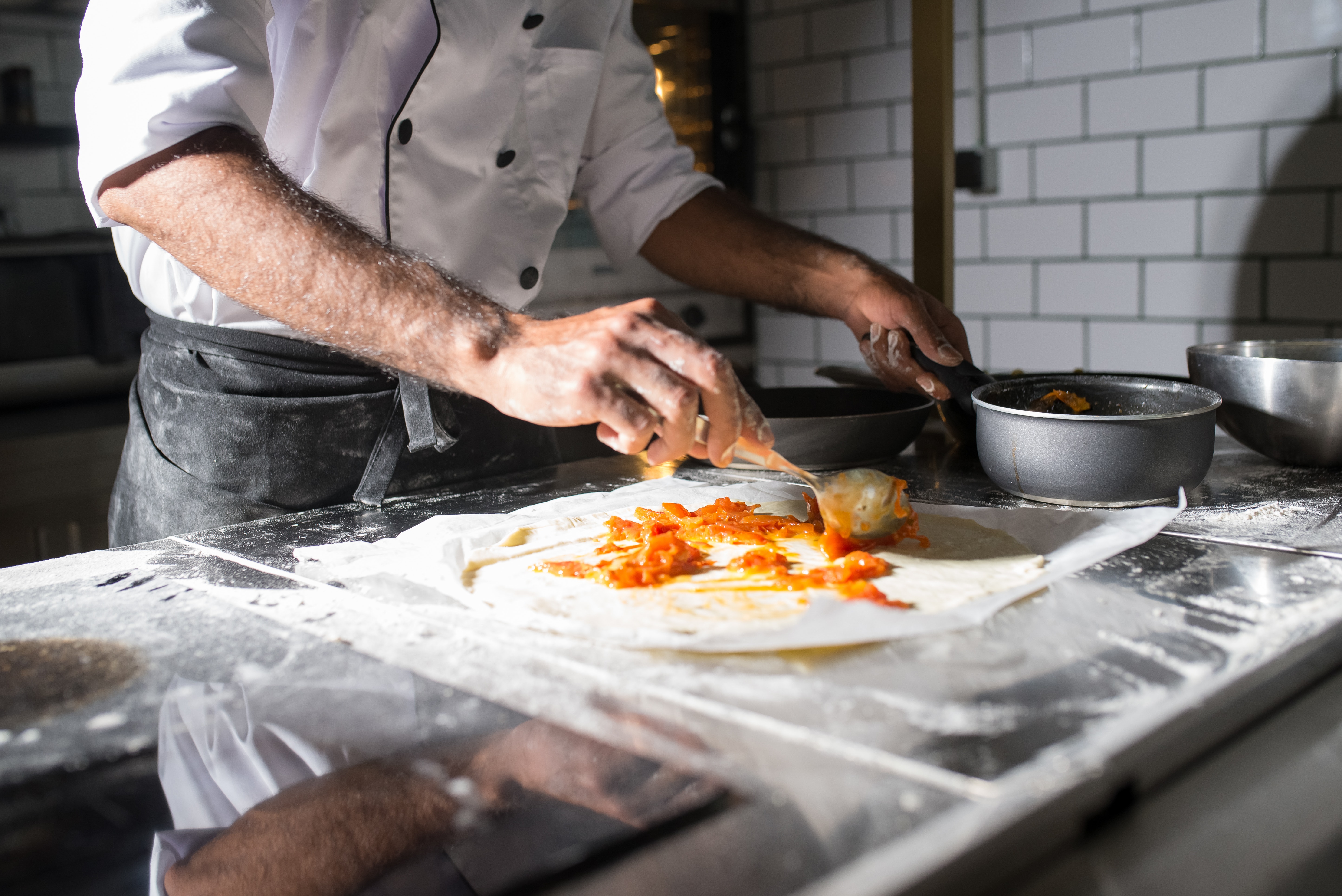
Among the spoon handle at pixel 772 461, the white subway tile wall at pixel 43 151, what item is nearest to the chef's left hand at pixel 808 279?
the spoon handle at pixel 772 461

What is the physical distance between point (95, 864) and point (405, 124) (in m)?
0.93

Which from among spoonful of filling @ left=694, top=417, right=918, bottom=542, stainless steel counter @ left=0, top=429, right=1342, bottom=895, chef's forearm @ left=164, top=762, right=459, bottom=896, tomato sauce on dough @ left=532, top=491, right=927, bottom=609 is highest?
spoonful of filling @ left=694, top=417, right=918, bottom=542

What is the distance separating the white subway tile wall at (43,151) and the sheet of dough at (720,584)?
1.57 meters

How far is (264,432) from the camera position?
3.67 feet

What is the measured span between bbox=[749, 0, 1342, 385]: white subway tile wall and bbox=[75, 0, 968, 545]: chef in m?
0.94

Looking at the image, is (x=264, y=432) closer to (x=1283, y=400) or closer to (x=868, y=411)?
(x=868, y=411)

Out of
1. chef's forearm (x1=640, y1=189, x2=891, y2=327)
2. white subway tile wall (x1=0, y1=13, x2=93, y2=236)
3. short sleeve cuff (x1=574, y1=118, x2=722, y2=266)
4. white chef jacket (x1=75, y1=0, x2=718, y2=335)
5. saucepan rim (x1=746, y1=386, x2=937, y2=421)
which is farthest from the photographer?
white subway tile wall (x1=0, y1=13, x2=93, y2=236)

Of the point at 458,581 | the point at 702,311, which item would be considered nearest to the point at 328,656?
the point at 458,581

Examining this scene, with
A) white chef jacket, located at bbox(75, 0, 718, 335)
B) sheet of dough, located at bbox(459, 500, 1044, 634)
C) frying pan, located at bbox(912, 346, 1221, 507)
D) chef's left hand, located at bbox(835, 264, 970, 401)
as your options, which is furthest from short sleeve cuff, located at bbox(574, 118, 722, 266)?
sheet of dough, located at bbox(459, 500, 1044, 634)

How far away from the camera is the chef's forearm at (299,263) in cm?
86

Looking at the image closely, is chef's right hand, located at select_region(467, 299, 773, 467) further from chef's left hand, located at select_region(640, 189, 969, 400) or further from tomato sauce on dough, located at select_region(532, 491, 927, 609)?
chef's left hand, located at select_region(640, 189, 969, 400)

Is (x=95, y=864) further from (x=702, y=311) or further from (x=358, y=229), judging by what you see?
(x=702, y=311)

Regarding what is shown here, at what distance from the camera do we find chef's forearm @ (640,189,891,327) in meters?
1.41

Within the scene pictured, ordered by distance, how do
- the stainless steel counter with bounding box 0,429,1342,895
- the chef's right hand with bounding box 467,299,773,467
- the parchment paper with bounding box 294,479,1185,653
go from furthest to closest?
the chef's right hand with bounding box 467,299,773,467
the parchment paper with bounding box 294,479,1185,653
the stainless steel counter with bounding box 0,429,1342,895
